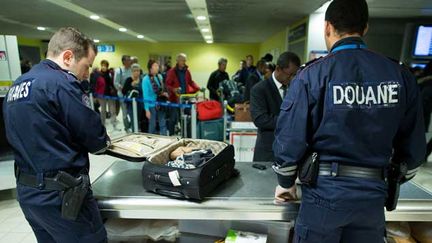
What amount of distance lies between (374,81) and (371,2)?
349cm

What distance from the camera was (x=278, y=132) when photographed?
1.22 meters

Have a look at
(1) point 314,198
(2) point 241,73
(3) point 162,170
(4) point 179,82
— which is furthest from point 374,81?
(2) point 241,73

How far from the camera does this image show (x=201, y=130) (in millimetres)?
4684

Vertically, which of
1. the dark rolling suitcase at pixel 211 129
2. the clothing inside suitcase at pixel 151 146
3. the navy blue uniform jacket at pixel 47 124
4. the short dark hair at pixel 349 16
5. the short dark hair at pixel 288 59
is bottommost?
the dark rolling suitcase at pixel 211 129

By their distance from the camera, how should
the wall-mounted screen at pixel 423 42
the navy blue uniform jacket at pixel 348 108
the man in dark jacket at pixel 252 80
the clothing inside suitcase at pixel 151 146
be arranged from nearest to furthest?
the navy blue uniform jacket at pixel 348 108, the clothing inside suitcase at pixel 151 146, the wall-mounted screen at pixel 423 42, the man in dark jacket at pixel 252 80

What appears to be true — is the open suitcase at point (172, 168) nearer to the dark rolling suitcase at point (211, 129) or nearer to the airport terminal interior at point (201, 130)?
the airport terminal interior at point (201, 130)

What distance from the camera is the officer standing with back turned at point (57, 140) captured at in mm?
1191

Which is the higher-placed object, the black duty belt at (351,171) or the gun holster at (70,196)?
the black duty belt at (351,171)

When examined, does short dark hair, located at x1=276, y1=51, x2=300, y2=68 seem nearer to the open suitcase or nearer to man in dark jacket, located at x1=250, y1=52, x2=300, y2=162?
man in dark jacket, located at x1=250, y1=52, x2=300, y2=162

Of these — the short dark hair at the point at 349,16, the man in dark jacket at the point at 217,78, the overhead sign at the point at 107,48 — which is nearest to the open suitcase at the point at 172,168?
the short dark hair at the point at 349,16

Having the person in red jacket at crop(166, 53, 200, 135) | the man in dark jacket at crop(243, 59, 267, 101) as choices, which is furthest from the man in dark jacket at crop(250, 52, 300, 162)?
the person in red jacket at crop(166, 53, 200, 135)

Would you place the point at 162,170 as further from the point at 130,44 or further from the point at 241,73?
the point at 130,44

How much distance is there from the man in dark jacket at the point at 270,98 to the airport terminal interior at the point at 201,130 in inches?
4.0

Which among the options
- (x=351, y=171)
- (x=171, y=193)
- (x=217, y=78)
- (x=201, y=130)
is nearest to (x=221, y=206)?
(x=171, y=193)
